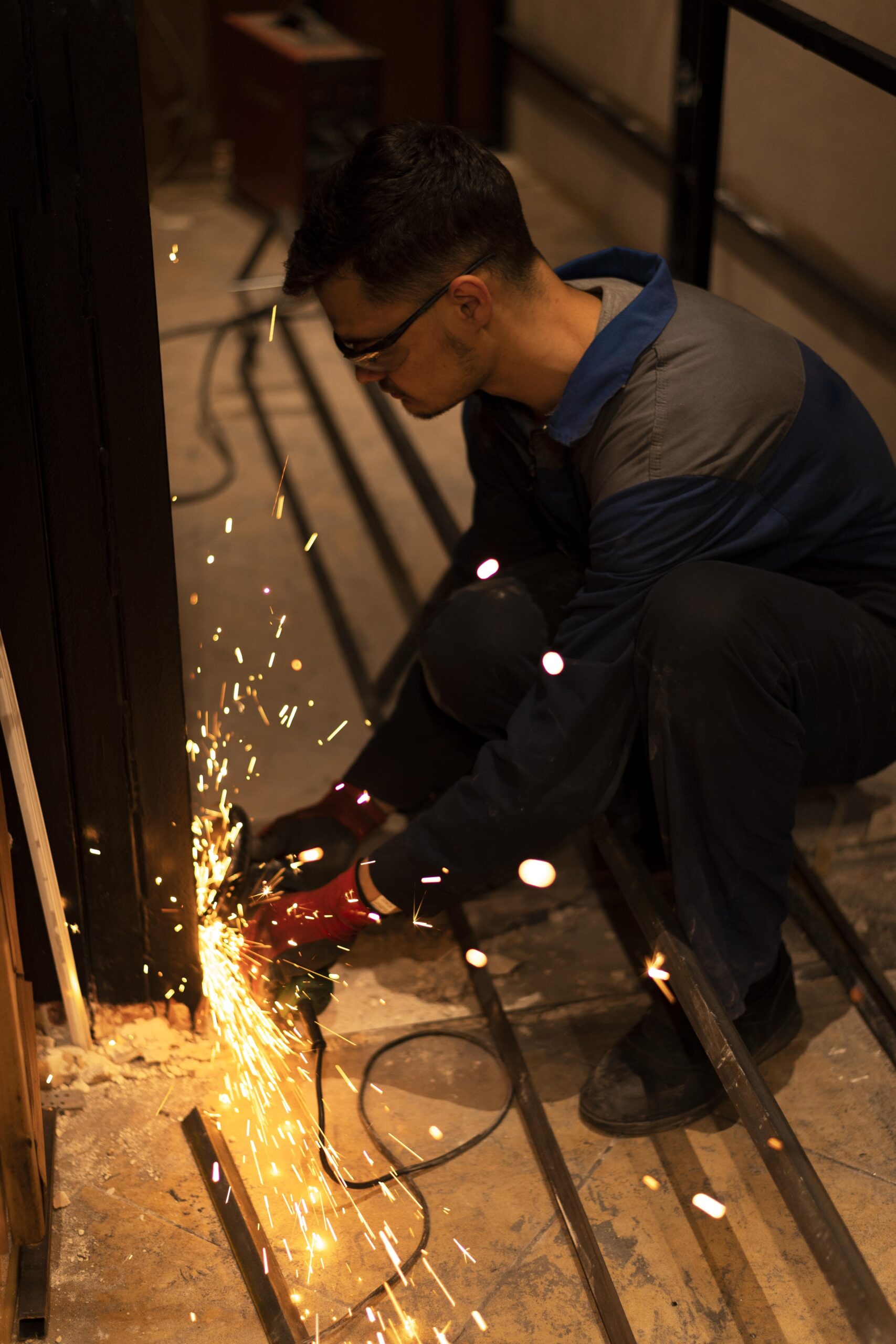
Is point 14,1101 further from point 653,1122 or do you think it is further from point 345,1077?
point 653,1122

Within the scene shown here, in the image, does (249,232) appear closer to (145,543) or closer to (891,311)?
(891,311)

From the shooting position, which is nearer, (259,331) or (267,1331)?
(267,1331)

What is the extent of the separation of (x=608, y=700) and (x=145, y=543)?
0.69 m

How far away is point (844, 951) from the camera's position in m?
2.28

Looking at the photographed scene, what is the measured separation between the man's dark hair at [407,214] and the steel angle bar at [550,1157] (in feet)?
3.72

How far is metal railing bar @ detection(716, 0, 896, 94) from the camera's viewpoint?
1.94 m

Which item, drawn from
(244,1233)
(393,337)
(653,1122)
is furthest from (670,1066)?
(393,337)

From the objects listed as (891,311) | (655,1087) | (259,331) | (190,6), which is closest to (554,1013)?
(655,1087)

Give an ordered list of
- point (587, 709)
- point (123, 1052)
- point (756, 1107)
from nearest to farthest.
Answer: point (756, 1107) → point (587, 709) → point (123, 1052)

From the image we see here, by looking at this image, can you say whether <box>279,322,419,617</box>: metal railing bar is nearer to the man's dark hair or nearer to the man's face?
the man's face

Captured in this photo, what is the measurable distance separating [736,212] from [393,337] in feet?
8.37

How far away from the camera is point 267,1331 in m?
1.74

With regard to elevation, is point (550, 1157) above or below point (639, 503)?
below

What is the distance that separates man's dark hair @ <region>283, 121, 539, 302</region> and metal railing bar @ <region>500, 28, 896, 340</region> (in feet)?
3.52
